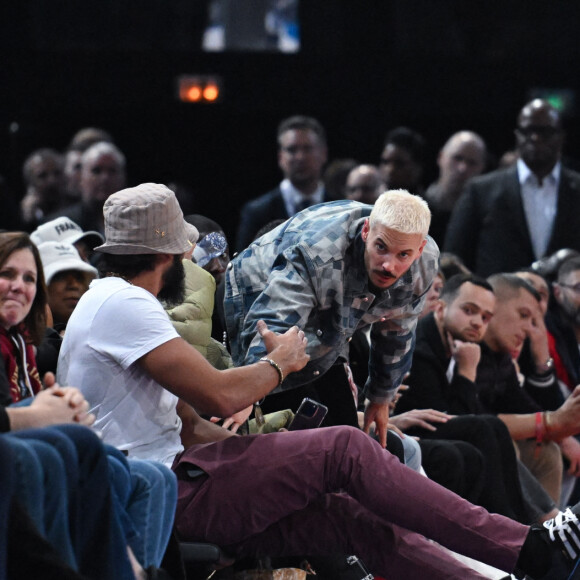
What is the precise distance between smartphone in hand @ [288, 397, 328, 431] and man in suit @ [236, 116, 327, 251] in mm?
3113

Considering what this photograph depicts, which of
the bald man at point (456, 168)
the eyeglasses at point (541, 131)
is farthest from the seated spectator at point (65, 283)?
the bald man at point (456, 168)

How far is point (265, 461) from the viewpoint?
2891mm

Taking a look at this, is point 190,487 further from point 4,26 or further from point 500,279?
point 4,26

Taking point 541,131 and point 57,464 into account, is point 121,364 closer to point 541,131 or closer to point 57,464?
point 57,464

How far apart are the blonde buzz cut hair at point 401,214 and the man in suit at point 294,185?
9.59 feet

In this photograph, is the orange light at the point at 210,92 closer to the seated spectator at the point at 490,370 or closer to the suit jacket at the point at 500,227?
the suit jacket at the point at 500,227

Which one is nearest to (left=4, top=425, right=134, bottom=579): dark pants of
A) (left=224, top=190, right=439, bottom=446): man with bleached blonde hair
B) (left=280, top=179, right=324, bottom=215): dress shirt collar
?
(left=224, top=190, right=439, bottom=446): man with bleached blonde hair

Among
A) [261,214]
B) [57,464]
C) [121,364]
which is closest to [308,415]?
[121,364]

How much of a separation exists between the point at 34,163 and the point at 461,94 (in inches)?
125

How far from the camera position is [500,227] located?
19.9ft

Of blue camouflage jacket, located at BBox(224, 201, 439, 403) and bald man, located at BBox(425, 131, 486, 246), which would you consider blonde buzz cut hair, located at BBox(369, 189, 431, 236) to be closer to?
blue camouflage jacket, located at BBox(224, 201, 439, 403)

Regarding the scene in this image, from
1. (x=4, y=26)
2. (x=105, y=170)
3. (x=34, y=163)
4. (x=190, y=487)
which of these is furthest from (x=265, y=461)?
(x=4, y=26)

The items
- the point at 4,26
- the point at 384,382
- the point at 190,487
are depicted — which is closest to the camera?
the point at 190,487

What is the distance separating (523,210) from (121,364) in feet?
12.3
